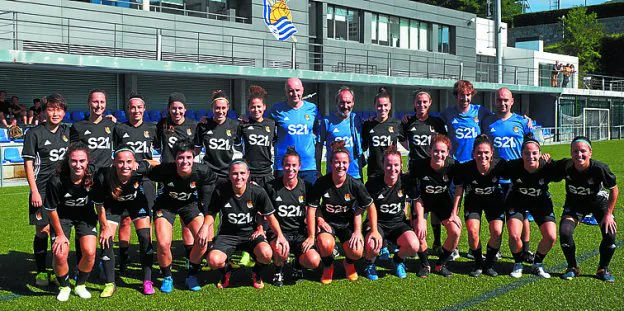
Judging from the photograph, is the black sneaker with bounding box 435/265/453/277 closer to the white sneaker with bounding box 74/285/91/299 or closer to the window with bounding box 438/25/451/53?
the white sneaker with bounding box 74/285/91/299

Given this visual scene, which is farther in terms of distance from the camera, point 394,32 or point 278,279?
point 394,32

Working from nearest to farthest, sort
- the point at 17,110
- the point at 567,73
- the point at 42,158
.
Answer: the point at 42,158
the point at 17,110
the point at 567,73

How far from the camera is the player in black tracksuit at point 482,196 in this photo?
236 inches

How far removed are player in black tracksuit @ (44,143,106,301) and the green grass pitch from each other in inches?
9.1

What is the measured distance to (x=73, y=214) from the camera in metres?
5.45

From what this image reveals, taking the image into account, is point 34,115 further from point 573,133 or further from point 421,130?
point 573,133

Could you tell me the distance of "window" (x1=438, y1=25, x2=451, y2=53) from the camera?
35.8 meters

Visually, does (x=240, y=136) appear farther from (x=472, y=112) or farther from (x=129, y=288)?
(x=472, y=112)

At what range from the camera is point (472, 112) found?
686 centimetres

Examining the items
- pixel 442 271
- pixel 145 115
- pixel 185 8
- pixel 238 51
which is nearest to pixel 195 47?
pixel 185 8

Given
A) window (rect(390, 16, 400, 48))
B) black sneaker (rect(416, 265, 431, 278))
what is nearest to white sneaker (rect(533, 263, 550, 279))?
black sneaker (rect(416, 265, 431, 278))

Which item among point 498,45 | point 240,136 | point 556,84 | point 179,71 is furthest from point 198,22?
point 556,84

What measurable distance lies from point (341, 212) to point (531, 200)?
72.0 inches

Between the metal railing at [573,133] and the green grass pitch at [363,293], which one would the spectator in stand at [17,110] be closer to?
the green grass pitch at [363,293]
